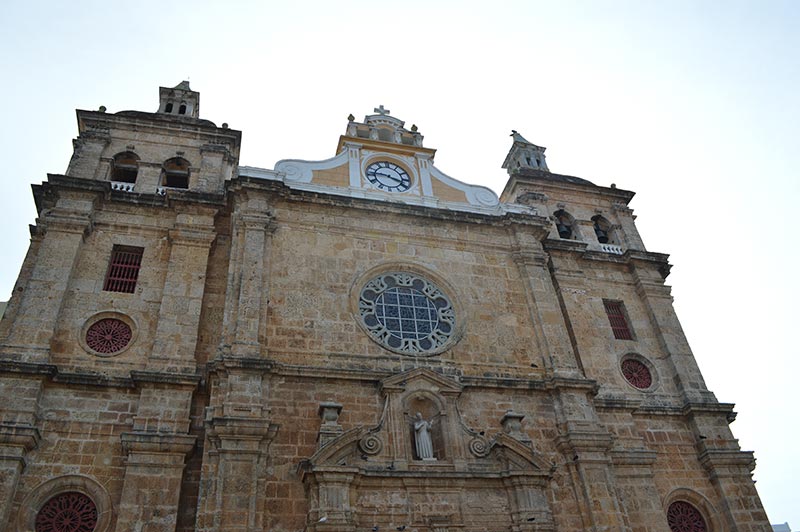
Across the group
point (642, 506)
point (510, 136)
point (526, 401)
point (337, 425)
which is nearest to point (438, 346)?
point (526, 401)

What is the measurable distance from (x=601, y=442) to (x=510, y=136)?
13167 mm

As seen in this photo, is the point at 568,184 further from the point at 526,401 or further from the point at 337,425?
the point at 337,425

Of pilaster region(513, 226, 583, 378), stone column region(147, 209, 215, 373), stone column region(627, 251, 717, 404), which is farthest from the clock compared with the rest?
stone column region(627, 251, 717, 404)

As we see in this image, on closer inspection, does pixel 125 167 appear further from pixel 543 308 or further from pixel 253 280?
pixel 543 308

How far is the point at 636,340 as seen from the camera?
1667 centimetres

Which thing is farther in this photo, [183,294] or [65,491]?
[183,294]

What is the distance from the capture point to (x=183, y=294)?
13.3 meters

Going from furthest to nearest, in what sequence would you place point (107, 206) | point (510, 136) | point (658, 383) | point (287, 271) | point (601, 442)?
point (510, 136) < point (658, 383) < point (107, 206) < point (287, 271) < point (601, 442)

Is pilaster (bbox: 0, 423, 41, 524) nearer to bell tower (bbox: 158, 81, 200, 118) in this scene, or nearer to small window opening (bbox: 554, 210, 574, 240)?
bell tower (bbox: 158, 81, 200, 118)

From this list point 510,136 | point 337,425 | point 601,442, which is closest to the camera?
point 337,425

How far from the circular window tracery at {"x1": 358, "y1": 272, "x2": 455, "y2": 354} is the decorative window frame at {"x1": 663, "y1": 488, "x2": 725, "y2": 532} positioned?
615cm

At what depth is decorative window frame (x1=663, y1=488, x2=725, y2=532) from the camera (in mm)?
13797

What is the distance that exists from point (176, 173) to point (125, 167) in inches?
51.5

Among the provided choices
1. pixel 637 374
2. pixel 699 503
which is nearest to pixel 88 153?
pixel 637 374
